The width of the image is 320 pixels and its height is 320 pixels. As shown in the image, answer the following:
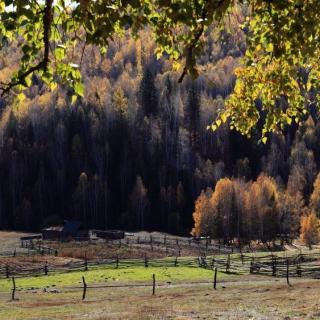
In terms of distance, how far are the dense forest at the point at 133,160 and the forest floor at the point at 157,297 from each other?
73.2 meters

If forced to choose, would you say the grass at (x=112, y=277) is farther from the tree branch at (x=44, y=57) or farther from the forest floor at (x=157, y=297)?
the tree branch at (x=44, y=57)

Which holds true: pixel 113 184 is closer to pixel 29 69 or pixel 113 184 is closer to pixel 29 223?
pixel 29 223

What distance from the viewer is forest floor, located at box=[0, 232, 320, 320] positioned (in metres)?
27.1

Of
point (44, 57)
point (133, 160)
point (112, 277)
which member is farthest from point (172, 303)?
point (133, 160)

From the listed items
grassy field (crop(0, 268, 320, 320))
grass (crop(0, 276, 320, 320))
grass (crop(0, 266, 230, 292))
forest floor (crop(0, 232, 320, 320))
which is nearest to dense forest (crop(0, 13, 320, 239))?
grass (crop(0, 266, 230, 292))

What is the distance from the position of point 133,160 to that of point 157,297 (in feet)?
381

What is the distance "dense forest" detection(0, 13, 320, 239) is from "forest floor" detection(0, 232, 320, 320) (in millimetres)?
73239

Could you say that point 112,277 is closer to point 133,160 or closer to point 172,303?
point 172,303

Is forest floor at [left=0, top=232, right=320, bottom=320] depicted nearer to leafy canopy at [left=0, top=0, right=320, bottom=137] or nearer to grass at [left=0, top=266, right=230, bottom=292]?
grass at [left=0, top=266, right=230, bottom=292]

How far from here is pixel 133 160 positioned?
152m

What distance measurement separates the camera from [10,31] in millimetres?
5785

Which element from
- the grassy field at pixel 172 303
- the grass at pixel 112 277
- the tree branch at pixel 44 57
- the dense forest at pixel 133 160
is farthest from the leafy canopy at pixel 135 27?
the dense forest at pixel 133 160

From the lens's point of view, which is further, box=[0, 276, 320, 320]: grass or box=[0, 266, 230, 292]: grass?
box=[0, 266, 230, 292]: grass

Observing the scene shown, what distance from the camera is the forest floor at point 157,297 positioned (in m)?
27.1
